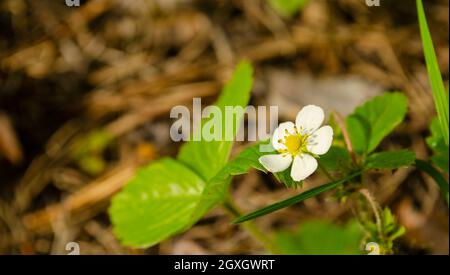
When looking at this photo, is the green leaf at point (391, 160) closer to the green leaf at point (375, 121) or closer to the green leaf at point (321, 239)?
the green leaf at point (375, 121)

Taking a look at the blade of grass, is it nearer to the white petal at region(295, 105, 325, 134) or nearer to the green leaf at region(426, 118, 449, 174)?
the green leaf at region(426, 118, 449, 174)
